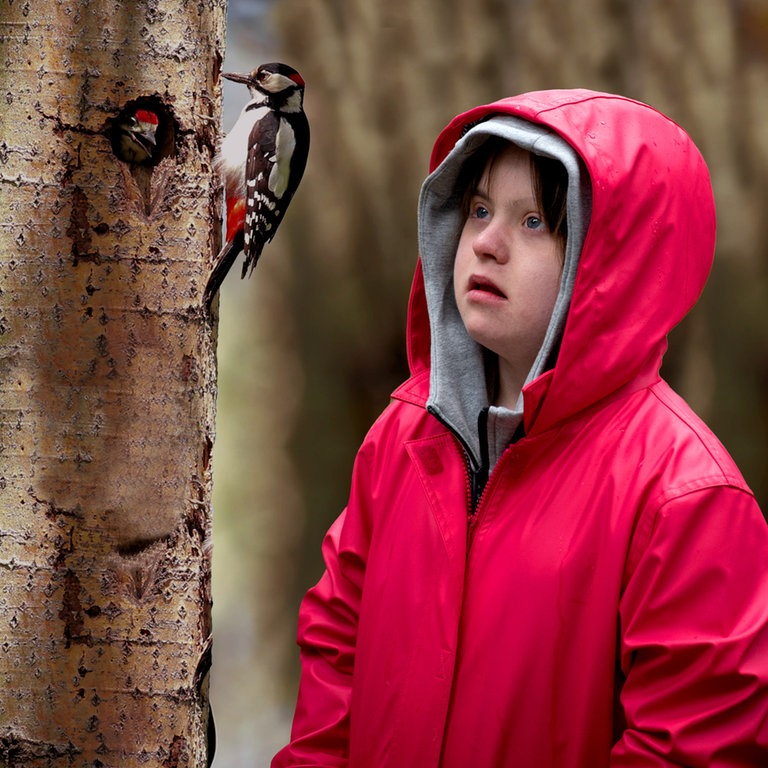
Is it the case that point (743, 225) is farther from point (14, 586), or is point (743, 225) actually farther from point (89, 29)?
point (14, 586)

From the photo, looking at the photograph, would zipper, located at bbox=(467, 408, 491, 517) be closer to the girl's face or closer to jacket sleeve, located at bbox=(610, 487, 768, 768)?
the girl's face

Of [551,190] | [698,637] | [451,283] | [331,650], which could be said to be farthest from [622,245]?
[331,650]

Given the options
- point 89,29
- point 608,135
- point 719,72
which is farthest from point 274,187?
point 719,72

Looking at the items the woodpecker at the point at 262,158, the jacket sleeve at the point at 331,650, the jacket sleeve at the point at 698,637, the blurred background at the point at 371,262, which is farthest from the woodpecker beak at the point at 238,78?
the jacket sleeve at the point at 698,637

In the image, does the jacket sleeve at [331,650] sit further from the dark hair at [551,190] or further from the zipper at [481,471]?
the dark hair at [551,190]

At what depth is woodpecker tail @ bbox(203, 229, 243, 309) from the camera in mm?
1654

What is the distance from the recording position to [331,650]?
1457 millimetres

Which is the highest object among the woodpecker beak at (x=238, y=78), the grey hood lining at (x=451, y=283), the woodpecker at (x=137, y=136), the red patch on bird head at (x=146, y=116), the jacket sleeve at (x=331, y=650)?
the woodpecker beak at (x=238, y=78)

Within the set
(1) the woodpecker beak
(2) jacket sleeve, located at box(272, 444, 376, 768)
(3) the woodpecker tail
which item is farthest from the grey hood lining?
(1) the woodpecker beak

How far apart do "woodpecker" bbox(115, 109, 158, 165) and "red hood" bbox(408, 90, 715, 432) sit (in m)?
0.60

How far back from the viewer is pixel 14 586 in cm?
156

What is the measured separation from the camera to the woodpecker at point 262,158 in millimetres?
1742

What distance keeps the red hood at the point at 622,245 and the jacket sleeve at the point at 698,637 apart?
0.21m

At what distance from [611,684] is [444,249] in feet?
2.31
